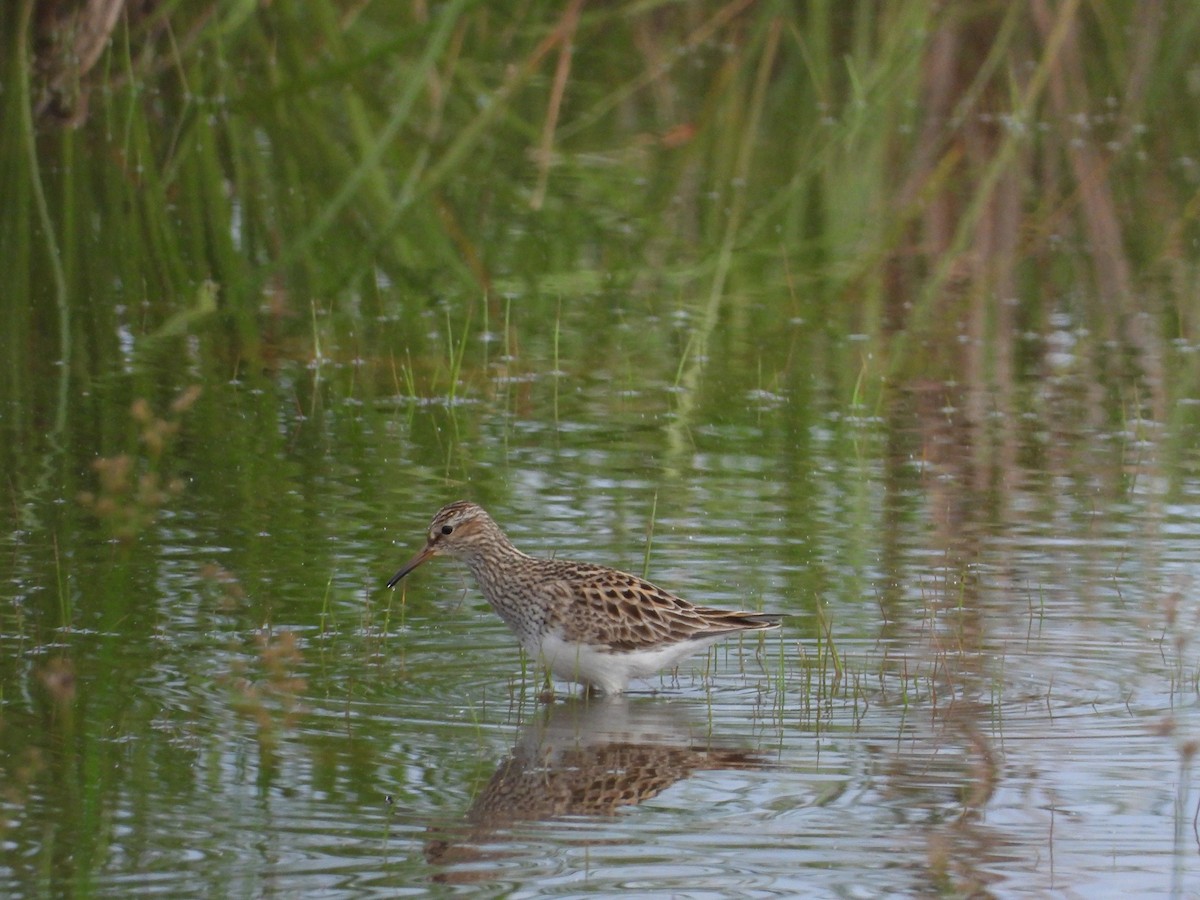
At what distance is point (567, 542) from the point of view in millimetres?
8938

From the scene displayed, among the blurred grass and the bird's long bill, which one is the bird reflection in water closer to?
the bird's long bill

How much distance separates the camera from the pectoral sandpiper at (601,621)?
739cm

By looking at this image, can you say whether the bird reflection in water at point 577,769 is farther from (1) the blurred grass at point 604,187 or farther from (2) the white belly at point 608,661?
(1) the blurred grass at point 604,187

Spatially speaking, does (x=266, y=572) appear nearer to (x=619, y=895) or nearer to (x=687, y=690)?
(x=687, y=690)

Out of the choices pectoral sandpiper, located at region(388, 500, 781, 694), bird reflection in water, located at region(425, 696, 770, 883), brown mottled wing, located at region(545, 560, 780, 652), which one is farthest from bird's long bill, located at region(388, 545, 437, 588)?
bird reflection in water, located at region(425, 696, 770, 883)

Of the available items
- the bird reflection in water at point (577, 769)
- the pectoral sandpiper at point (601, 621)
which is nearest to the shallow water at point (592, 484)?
the bird reflection in water at point (577, 769)

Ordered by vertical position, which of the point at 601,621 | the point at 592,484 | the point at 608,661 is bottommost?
the point at 608,661

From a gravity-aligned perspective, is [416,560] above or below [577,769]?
above

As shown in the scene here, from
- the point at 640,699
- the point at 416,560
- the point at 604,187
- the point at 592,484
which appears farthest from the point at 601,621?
the point at 604,187

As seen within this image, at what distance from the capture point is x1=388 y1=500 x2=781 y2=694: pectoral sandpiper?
7.39m

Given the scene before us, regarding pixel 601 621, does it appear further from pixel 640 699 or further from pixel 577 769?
pixel 577 769

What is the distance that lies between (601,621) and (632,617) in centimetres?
10

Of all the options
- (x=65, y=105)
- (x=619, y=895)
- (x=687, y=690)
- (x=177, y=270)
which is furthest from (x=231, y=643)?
(x=65, y=105)

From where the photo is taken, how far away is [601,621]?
7445mm
